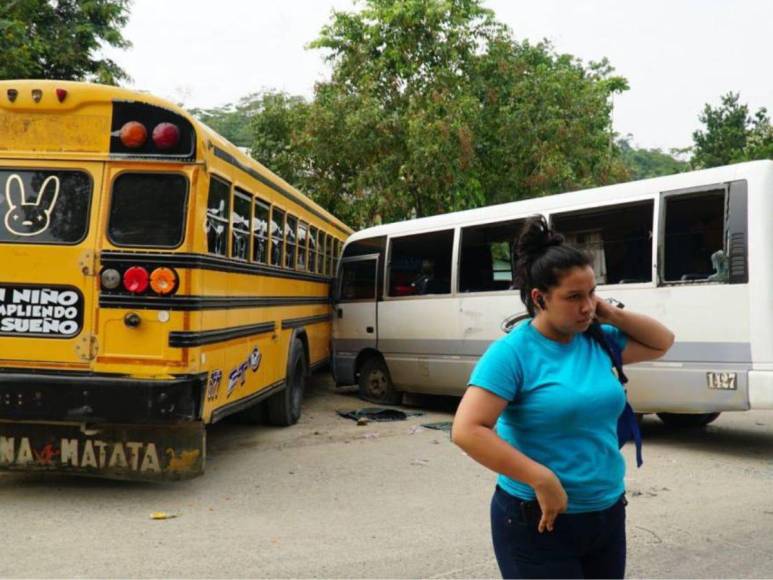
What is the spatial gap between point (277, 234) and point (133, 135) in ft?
8.59

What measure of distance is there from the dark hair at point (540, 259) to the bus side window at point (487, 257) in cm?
599

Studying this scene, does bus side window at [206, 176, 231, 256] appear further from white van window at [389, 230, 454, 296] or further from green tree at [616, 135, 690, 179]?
green tree at [616, 135, 690, 179]

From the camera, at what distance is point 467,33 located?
1641cm

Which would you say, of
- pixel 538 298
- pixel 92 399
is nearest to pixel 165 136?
pixel 92 399

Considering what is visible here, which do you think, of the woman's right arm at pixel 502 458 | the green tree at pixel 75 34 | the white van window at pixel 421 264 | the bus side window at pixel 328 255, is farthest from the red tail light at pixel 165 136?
the green tree at pixel 75 34

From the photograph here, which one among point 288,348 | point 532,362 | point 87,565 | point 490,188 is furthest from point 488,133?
point 532,362

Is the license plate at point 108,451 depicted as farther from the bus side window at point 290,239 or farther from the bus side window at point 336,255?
the bus side window at point 336,255

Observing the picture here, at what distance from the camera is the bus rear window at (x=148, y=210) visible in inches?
211

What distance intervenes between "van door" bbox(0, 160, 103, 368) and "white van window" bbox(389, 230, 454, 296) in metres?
4.85

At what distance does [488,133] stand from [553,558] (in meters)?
15.0

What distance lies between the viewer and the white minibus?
259 inches

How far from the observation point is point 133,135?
540 cm

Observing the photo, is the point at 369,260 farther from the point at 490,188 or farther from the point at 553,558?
the point at 553,558

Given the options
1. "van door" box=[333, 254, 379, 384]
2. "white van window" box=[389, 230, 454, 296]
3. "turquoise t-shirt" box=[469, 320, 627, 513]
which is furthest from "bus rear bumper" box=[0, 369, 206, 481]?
"van door" box=[333, 254, 379, 384]
